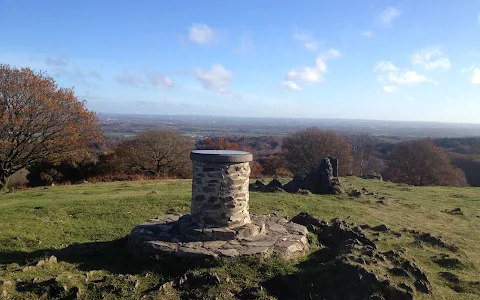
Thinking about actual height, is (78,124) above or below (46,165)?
above

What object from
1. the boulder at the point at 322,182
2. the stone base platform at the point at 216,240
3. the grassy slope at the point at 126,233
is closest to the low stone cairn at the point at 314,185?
the boulder at the point at 322,182

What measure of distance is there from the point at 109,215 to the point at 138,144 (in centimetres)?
2699

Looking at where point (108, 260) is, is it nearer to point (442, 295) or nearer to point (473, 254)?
point (442, 295)

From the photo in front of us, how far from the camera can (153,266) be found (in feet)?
28.7

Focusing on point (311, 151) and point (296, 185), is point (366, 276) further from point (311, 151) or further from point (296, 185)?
point (311, 151)

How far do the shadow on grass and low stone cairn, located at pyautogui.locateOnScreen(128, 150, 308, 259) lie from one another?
1.13ft

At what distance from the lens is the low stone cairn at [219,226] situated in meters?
9.45

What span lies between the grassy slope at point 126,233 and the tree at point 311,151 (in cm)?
2342

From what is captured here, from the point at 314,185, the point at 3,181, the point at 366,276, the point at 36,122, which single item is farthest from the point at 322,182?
the point at 3,181

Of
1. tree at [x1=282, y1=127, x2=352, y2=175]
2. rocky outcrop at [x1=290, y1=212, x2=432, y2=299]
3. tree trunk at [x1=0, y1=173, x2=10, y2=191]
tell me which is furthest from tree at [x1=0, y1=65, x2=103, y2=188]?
tree at [x1=282, y1=127, x2=352, y2=175]

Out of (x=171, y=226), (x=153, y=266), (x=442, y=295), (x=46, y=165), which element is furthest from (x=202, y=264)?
(x=46, y=165)

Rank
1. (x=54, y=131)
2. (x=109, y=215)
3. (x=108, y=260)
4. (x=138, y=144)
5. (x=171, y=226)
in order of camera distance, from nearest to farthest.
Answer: (x=108, y=260) < (x=171, y=226) < (x=109, y=215) < (x=54, y=131) < (x=138, y=144)

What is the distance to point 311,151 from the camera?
4538cm

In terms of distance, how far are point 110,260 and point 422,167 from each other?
40.5 meters
